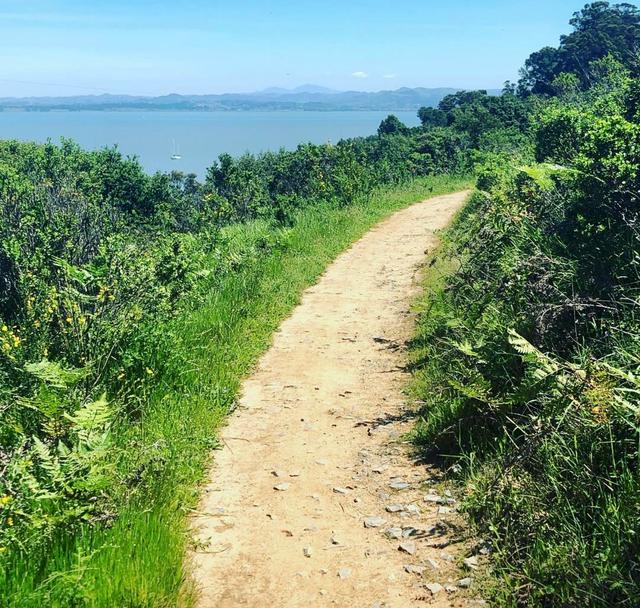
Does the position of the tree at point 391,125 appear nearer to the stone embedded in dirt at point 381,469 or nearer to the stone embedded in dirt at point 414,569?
the stone embedded in dirt at point 381,469

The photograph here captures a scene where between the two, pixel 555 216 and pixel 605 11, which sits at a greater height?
pixel 605 11

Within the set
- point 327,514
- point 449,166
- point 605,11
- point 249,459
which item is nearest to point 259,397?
point 249,459

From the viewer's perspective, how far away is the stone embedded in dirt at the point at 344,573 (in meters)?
4.25

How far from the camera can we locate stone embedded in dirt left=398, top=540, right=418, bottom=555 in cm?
445

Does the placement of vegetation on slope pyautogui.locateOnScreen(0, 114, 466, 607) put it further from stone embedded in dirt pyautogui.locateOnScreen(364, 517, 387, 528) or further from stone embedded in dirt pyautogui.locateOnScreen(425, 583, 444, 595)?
stone embedded in dirt pyautogui.locateOnScreen(425, 583, 444, 595)

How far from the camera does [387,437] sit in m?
6.18

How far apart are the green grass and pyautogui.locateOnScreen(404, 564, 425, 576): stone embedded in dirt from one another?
1.39 m

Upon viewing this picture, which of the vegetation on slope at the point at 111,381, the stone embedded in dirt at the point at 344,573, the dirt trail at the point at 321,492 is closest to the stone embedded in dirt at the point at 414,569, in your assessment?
the dirt trail at the point at 321,492

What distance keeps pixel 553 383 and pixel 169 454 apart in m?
3.15

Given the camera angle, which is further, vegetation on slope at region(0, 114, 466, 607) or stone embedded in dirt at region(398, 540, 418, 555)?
stone embedded in dirt at region(398, 540, 418, 555)

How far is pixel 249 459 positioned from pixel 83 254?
5612 millimetres

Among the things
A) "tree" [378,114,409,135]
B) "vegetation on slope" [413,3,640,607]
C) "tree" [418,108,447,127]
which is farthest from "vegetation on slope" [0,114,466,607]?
"tree" [418,108,447,127]

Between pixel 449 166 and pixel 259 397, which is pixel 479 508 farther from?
pixel 449 166

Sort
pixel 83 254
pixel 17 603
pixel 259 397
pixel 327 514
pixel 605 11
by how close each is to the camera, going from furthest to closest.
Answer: pixel 605 11
pixel 83 254
pixel 259 397
pixel 327 514
pixel 17 603
